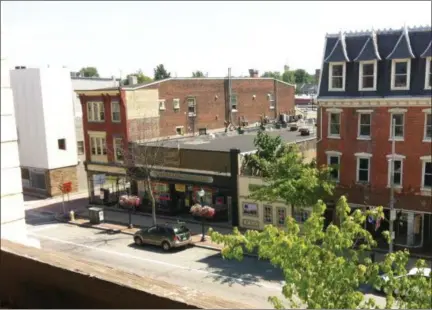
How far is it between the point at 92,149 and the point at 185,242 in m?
15.3

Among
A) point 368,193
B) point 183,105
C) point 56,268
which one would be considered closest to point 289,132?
point 183,105

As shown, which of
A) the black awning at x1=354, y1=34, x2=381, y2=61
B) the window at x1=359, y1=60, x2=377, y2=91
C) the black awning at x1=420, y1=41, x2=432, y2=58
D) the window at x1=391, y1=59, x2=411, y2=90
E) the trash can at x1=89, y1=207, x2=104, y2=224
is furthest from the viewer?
the trash can at x1=89, y1=207, x2=104, y2=224

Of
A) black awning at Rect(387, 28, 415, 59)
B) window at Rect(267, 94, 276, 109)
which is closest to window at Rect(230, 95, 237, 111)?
window at Rect(267, 94, 276, 109)

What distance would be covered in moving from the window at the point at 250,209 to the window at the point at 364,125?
7434 mm

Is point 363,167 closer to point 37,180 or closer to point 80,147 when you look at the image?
point 80,147

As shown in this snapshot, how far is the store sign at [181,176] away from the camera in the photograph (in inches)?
1194

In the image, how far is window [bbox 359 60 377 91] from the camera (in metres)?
25.0

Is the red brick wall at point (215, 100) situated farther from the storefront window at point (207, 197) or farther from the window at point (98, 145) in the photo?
the storefront window at point (207, 197)

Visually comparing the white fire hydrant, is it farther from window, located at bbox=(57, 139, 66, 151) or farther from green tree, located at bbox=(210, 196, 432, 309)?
green tree, located at bbox=(210, 196, 432, 309)

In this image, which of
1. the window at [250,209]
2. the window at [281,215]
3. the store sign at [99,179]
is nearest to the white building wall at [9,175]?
the window at [281,215]

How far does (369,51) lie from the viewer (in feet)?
82.3

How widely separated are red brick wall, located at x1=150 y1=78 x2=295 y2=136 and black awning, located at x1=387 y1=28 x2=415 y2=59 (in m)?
19.5

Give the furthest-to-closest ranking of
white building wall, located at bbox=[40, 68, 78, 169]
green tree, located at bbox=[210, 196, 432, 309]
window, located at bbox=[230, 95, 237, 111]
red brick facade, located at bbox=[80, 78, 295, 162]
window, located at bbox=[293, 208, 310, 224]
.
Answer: window, located at bbox=[230, 95, 237, 111] → white building wall, located at bbox=[40, 68, 78, 169] → red brick facade, located at bbox=[80, 78, 295, 162] → window, located at bbox=[293, 208, 310, 224] → green tree, located at bbox=[210, 196, 432, 309]

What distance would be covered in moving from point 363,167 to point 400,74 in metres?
5.26
